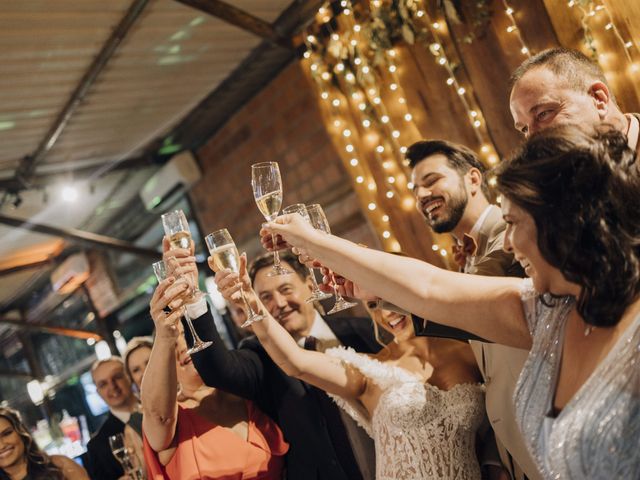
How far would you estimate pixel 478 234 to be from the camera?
221 cm

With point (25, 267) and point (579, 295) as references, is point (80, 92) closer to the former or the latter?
point (579, 295)

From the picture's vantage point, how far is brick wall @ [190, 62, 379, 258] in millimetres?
4914

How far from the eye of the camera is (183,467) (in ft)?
7.20


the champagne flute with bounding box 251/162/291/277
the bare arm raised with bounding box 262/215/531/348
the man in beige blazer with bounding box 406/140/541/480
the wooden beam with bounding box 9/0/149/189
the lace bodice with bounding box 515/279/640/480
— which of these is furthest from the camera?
the wooden beam with bounding box 9/0/149/189

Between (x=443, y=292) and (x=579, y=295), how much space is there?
0.26 m

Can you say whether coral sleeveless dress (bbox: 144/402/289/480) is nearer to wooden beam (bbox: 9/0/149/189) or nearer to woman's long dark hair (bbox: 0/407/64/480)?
woman's long dark hair (bbox: 0/407/64/480)

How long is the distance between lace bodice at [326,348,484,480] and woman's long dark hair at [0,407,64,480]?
7.31ft

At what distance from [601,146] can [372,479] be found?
66.3 inches

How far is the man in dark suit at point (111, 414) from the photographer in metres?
3.27

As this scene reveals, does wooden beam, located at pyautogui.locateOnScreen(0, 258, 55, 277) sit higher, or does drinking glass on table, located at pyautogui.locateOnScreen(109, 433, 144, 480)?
wooden beam, located at pyautogui.locateOnScreen(0, 258, 55, 277)

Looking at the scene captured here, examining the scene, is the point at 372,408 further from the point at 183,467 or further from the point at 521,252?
the point at 521,252

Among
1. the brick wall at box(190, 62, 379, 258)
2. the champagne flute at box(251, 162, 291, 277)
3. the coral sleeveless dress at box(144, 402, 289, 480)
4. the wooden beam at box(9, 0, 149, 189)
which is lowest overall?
the coral sleeveless dress at box(144, 402, 289, 480)

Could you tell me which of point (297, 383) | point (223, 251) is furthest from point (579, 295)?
point (297, 383)

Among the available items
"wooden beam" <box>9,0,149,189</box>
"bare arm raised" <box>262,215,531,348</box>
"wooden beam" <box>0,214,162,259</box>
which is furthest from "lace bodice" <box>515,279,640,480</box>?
"wooden beam" <box>0,214,162,259</box>
